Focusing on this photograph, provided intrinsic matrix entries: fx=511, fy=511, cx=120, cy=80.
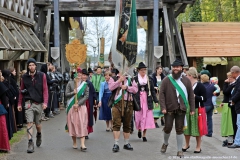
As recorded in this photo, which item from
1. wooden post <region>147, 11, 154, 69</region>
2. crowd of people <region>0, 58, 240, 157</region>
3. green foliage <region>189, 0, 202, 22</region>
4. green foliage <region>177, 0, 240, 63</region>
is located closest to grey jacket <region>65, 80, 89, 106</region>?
crowd of people <region>0, 58, 240, 157</region>

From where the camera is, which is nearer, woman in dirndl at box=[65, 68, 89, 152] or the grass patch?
woman in dirndl at box=[65, 68, 89, 152]

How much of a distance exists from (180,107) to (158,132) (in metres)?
4.57

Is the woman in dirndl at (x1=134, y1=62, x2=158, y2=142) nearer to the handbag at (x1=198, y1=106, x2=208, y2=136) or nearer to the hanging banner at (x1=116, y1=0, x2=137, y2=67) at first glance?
the hanging banner at (x1=116, y1=0, x2=137, y2=67)

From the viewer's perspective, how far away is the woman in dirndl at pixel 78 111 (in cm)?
1095

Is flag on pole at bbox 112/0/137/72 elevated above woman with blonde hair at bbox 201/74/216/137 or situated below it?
above

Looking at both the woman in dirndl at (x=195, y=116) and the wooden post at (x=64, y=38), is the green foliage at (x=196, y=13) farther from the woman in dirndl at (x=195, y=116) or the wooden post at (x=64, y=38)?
the woman in dirndl at (x=195, y=116)

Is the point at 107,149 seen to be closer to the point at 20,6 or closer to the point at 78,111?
the point at 78,111

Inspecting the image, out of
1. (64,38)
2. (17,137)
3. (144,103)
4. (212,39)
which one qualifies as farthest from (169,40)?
(17,137)

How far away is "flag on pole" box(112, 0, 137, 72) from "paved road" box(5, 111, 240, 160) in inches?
71.6

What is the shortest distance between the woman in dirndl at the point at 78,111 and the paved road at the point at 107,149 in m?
0.38

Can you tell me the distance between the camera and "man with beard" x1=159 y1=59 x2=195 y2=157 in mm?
9844

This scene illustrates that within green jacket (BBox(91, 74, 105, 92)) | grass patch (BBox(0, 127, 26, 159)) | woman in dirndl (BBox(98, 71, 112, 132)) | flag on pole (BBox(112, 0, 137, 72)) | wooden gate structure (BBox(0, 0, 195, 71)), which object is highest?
wooden gate structure (BBox(0, 0, 195, 71))

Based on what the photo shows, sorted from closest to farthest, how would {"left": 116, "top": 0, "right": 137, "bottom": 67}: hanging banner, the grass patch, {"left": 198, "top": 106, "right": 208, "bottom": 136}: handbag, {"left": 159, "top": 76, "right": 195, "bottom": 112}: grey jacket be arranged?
{"left": 159, "top": 76, "right": 195, "bottom": 112}: grey jacket → {"left": 198, "top": 106, "right": 208, "bottom": 136}: handbag → {"left": 116, "top": 0, "right": 137, "bottom": 67}: hanging banner → the grass patch

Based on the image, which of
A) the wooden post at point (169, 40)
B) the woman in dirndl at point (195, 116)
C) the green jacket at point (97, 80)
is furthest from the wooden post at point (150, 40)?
the woman in dirndl at point (195, 116)
